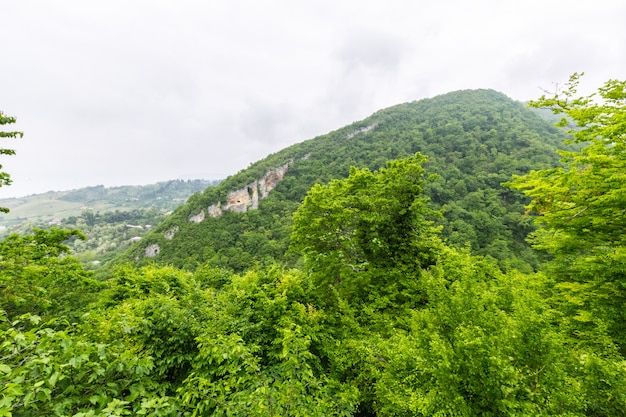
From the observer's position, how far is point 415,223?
35.1ft

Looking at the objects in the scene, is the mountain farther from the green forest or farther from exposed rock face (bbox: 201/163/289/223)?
the green forest

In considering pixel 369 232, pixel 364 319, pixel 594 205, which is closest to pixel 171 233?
pixel 369 232

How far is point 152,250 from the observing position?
235 ft

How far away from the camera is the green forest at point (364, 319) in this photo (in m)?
3.34

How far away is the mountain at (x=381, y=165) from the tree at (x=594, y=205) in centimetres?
2675

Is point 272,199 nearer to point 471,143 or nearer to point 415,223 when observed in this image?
point 471,143

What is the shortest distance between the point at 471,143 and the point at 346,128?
6119 centimetres

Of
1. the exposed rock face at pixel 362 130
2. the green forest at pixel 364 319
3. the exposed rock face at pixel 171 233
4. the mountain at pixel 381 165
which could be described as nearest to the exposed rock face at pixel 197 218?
the mountain at pixel 381 165

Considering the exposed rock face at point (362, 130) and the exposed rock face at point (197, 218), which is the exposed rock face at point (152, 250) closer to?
the exposed rock face at point (197, 218)

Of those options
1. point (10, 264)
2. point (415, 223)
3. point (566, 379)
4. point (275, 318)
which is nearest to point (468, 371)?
point (566, 379)

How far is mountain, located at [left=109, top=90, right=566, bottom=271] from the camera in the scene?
2040 inches

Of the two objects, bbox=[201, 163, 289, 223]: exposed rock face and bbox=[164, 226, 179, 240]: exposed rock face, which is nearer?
bbox=[164, 226, 179, 240]: exposed rock face

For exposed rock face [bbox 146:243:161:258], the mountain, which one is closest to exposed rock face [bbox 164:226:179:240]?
the mountain

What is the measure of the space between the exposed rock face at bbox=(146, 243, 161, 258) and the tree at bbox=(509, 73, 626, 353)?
262 ft
